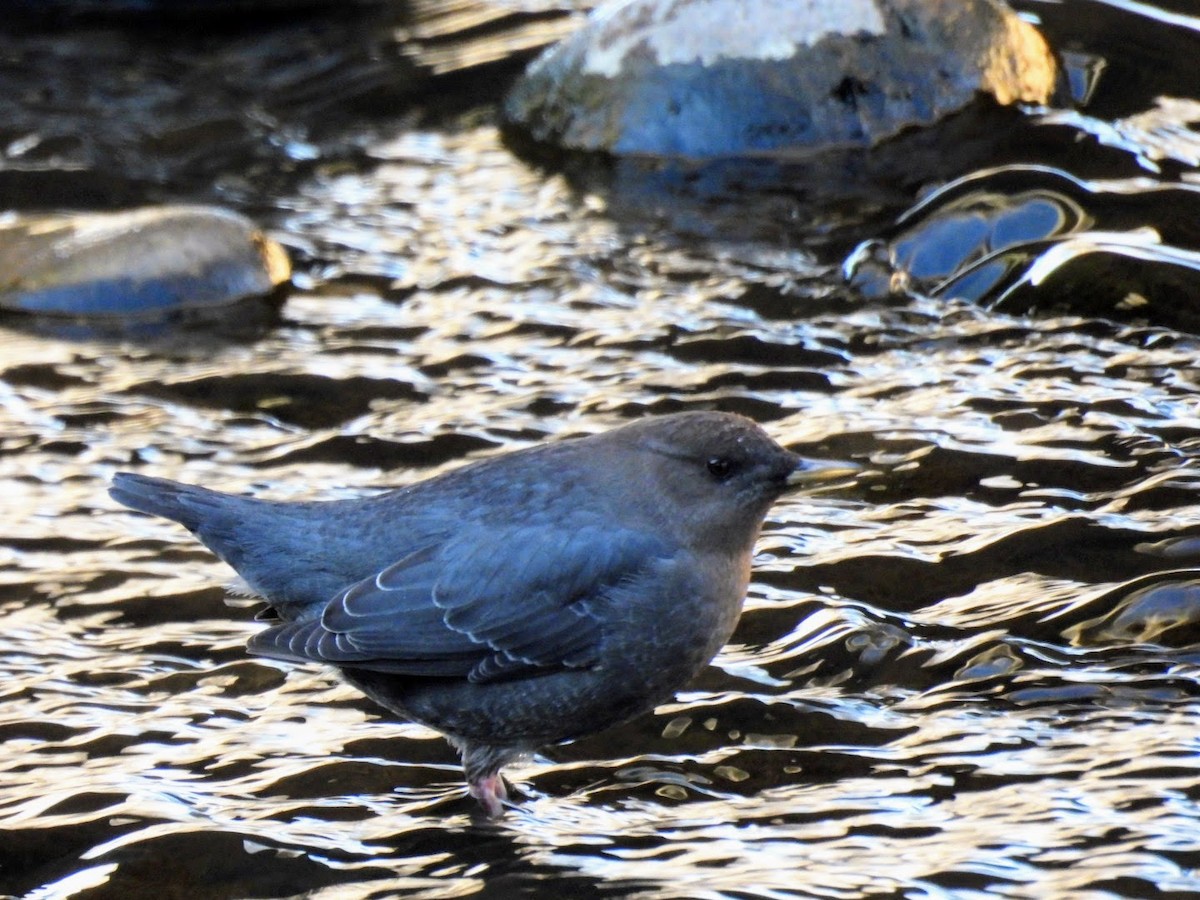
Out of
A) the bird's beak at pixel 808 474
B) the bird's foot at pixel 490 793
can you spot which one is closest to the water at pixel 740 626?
the bird's foot at pixel 490 793

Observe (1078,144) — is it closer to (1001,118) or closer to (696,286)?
(1001,118)

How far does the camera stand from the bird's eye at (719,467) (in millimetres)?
3807

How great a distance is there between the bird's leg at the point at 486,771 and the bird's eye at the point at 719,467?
757mm

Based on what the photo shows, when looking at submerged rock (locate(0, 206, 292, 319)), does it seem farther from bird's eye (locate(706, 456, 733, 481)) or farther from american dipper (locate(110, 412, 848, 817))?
bird's eye (locate(706, 456, 733, 481))

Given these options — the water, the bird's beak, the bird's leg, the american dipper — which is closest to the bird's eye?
the american dipper

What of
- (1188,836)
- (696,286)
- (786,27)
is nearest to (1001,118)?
(786,27)

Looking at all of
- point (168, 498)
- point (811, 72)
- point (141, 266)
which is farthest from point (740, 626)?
point (811, 72)

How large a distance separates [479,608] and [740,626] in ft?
2.83

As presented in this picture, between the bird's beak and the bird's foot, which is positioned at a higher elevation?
the bird's beak

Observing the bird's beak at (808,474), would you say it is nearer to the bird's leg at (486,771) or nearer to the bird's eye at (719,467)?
the bird's eye at (719,467)

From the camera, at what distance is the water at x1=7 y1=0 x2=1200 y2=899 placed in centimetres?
345

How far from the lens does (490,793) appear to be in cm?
380

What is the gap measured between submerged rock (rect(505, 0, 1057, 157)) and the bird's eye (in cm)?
392

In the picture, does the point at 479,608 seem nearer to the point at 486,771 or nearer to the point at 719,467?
the point at 486,771
